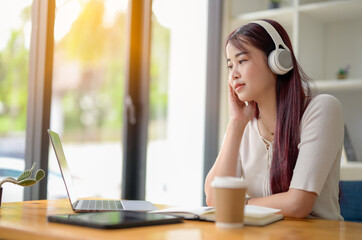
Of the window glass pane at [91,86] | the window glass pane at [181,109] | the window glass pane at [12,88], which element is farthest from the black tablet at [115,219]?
the window glass pane at [91,86]

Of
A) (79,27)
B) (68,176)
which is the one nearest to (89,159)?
(79,27)

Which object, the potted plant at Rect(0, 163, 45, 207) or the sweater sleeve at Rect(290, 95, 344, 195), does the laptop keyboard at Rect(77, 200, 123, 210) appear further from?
the sweater sleeve at Rect(290, 95, 344, 195)

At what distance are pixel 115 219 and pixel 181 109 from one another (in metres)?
2.42

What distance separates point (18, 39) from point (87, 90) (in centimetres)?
293

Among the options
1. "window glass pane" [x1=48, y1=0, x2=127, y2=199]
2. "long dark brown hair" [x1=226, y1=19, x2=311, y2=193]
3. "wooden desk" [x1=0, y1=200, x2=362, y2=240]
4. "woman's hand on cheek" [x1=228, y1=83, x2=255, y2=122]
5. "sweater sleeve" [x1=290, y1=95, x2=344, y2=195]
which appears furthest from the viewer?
"window glass pane" [x1=48, y1=0, x2=127, y2=199]

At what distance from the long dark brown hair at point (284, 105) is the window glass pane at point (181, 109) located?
5.15ft

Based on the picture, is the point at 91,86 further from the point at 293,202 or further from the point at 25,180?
the point at 293,202

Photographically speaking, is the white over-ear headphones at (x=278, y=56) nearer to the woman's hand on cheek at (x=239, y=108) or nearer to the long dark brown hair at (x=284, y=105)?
the long dark brown hair at (x=284, y=105)

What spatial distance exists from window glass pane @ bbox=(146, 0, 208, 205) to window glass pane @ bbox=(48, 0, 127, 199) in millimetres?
6535

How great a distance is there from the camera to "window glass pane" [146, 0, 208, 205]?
3.29 metres

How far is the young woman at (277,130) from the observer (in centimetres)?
145

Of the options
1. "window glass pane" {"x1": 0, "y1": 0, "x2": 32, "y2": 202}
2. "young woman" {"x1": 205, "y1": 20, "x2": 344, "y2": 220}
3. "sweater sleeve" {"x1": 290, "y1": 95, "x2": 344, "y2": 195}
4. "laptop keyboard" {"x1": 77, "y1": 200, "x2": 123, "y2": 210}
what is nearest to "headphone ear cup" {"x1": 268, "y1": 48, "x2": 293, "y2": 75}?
"young woman" {"x1": 205, "y1": 20, "x2": 344, "y2": 220}

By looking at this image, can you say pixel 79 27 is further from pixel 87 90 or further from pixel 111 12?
pixel 87 90

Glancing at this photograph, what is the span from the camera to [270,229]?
41.8 inches
